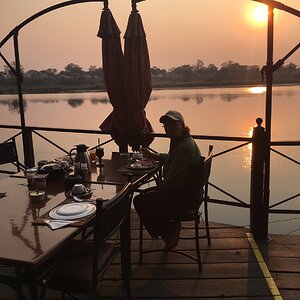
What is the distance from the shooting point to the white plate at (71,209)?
2.13 m

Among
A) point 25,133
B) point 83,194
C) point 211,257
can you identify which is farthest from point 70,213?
point 25,133

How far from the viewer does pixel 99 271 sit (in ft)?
7.02

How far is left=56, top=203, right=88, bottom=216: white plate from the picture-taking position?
2133 mm

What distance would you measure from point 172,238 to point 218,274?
52 centimetres

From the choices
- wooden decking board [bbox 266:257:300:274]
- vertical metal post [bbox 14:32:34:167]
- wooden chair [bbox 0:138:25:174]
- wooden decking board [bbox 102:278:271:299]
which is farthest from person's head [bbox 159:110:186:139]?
vertical metal post [bbox 14:32:34:167]

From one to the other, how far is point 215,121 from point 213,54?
334 inches

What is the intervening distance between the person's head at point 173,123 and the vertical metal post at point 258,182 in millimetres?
879

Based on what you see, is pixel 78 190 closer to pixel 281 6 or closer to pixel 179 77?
pixel 281 6

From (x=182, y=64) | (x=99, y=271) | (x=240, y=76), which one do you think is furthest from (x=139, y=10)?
(x=240, y=76)

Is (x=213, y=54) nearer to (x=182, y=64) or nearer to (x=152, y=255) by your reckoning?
(x=182, y=64)

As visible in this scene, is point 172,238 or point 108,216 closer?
point 108,216

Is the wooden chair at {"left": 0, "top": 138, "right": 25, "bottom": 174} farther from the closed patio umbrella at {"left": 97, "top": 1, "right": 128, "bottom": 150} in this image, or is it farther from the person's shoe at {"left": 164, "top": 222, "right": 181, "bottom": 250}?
the person's shoe at {"left": 164, "top": 222, "right": 181, "bottom": 250}

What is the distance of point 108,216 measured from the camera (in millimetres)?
2008

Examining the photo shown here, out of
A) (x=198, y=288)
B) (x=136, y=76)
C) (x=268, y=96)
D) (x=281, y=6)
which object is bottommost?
(x=198, y=288)
